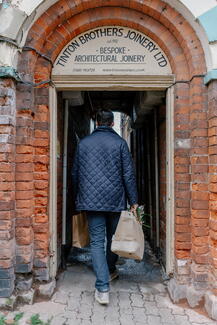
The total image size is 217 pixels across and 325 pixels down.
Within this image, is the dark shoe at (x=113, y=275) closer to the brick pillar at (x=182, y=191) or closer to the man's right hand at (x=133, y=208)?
the brick pillar at (x=182, y=191)

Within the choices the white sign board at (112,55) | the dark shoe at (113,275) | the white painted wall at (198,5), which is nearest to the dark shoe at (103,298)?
the dark shoe at (113,275)

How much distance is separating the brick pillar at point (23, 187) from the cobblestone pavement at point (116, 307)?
19.9 inches

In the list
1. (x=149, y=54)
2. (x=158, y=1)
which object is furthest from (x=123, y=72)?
(x=158, y=1)

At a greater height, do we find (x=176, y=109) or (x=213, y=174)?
(x=176, y=109)

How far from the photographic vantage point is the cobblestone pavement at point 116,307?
123 inches

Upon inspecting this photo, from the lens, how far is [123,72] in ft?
12.0

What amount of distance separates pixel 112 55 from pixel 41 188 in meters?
1.74

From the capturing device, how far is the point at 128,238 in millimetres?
3389

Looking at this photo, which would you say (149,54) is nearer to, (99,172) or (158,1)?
(158,1)

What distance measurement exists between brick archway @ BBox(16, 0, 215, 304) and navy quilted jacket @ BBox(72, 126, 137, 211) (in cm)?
42

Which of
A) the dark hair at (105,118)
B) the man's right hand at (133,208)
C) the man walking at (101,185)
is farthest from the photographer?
the dark hair at (105,118)

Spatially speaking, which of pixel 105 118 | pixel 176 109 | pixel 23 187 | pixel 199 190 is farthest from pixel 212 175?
pixel 23 187

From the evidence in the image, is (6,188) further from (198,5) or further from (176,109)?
(198,5)

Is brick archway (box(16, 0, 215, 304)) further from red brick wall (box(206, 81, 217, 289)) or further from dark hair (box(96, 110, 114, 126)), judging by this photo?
dark hair (box(96, 110, 114, 126))
